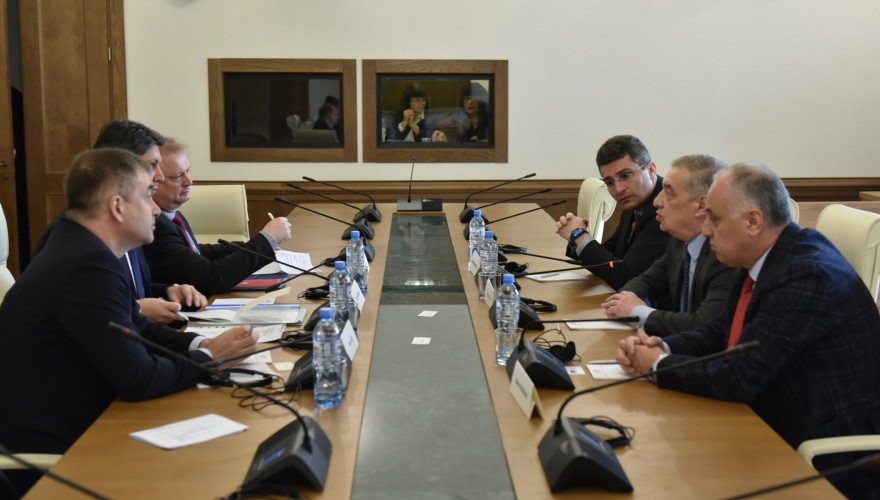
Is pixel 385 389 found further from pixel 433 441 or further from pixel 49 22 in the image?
pixel 49 22

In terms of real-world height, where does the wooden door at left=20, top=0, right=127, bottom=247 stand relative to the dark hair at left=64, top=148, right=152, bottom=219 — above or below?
above

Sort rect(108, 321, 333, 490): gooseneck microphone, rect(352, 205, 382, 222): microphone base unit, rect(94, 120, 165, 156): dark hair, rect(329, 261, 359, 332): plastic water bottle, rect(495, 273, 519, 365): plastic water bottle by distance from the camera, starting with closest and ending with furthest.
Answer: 1. rect(108, 321, 333, 490): gooseneck microphone
2. rect(495, 273, 519, 365): plastic water bottle
3. rect(329, 261, 359, 332): plastic water bottle
4. rect(94, 120, 165, 156): dark hair
5. rect(352, 205, 382, 222): microphone base unit

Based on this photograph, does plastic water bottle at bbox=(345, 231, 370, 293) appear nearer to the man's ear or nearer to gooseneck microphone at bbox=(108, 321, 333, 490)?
the man's ear

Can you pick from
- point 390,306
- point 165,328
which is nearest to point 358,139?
point 390,306

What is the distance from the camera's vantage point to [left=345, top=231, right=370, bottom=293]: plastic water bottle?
3008 millimetres

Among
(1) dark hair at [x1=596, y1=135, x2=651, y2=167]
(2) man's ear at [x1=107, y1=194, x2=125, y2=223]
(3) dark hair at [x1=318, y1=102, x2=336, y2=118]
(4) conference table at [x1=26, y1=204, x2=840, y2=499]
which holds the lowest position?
(4) conference table at [x1=26, y1=204, x2=840, y2=499]

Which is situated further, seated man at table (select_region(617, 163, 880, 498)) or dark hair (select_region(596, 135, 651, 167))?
dark hair (select_region(596, 135, 651, 167))

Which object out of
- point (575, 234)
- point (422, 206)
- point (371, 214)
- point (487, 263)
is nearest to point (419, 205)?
point (422, 206)

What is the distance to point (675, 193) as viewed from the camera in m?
2.87

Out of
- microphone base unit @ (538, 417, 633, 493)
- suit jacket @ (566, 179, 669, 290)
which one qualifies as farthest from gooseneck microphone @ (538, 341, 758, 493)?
suit jacket @ (566, 179, 669, 290)

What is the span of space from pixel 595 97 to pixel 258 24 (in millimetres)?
2486

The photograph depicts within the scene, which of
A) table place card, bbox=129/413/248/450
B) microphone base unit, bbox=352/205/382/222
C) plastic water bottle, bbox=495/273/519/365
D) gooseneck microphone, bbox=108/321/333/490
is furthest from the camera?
microphone base unit, bbox=352/205/382/222

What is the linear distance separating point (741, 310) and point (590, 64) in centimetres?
446

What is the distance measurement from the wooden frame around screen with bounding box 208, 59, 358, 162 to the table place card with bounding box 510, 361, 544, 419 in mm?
4659
